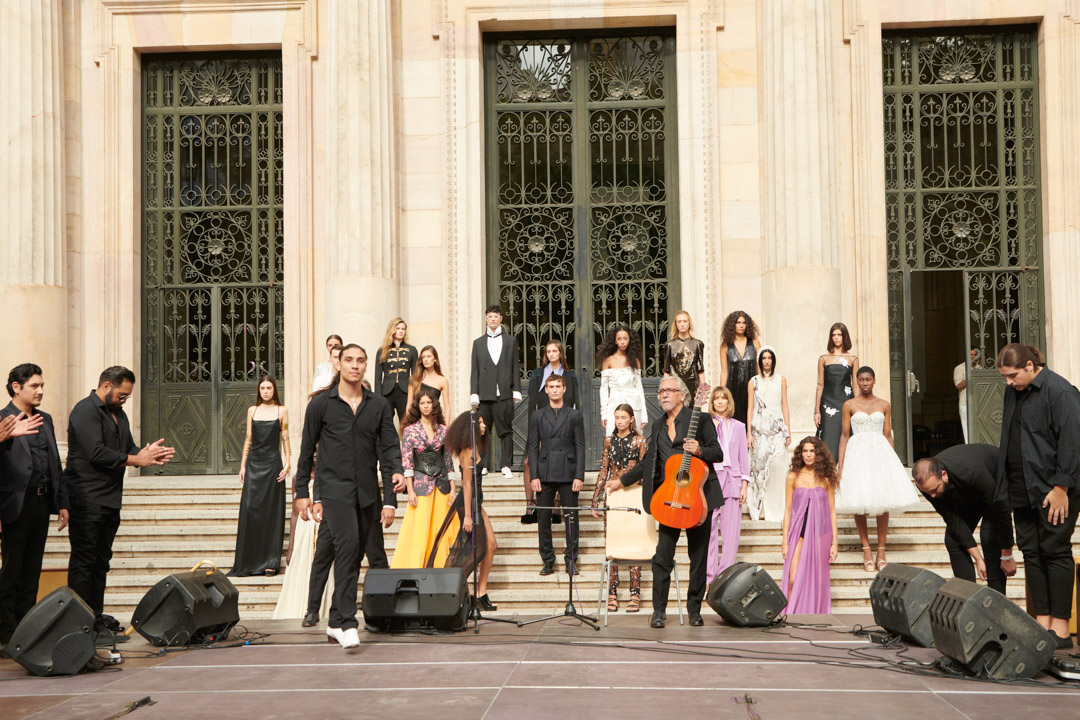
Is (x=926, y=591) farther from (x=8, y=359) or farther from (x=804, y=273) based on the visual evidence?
(x=8, y=359)

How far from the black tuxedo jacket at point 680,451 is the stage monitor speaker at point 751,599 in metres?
0.66

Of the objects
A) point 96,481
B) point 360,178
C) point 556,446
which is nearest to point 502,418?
point 556,446

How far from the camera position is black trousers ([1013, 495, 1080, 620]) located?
326 inches

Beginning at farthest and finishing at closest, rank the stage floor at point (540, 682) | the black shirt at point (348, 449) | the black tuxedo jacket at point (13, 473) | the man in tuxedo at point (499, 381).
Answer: the man in tuxedo at point (499, 381)
the black shirt at point (348, 449)
the black tuxedo jacket at point (13, 473)
the stage floor at point (540, 682)

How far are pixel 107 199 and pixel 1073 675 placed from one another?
1342 cm

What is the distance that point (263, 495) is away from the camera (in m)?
12.3

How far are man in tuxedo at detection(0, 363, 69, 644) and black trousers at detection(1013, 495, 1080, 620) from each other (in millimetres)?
6750

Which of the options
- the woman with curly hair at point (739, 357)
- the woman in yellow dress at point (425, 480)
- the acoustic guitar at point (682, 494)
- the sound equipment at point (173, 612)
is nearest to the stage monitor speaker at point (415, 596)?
the sound equipment at point (173, 612)

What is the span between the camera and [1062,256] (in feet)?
52.7

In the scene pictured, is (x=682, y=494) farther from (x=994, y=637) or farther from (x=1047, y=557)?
(x=994, y=637)

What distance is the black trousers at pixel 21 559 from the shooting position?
9125 mm

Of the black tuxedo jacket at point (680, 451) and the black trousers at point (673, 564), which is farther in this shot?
the black tuxedo jacket at point (680, 451)

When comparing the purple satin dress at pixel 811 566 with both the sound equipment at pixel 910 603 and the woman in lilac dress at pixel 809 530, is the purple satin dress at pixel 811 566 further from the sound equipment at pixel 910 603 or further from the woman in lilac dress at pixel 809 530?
the sound equipment at pixel 910 603

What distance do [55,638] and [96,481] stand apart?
1.74m
